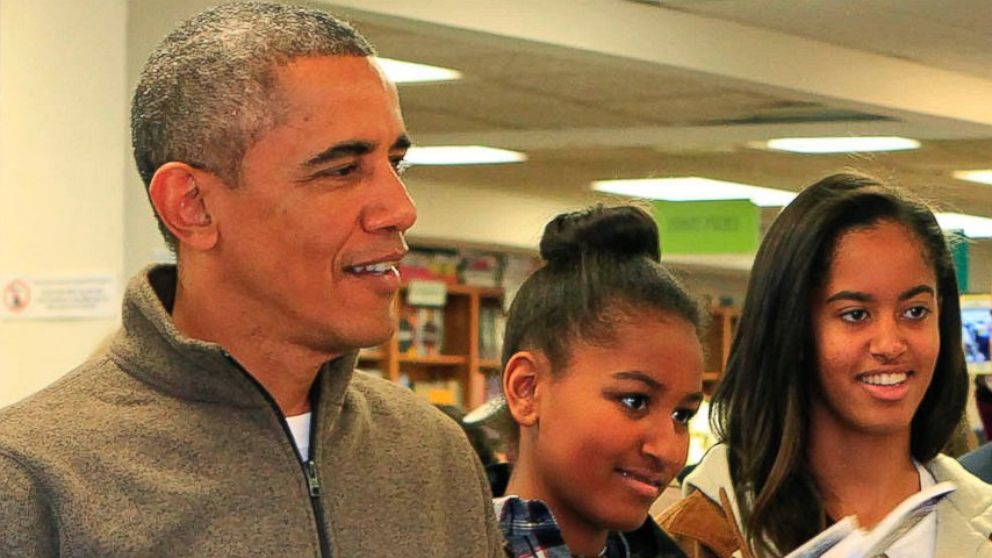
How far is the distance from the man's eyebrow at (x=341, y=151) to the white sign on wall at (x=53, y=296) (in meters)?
3.21

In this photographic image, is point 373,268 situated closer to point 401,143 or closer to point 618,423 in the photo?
point 401,143

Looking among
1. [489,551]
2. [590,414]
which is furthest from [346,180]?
[590,414]

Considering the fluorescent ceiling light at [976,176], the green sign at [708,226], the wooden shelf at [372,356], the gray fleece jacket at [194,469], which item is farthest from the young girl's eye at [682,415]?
the wooden shelf at [372,356]

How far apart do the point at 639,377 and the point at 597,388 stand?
6cm

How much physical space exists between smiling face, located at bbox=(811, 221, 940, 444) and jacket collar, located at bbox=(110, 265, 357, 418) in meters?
0.99

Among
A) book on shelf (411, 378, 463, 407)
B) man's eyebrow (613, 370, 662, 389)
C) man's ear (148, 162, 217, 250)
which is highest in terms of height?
man's ear (148, 162, 217, 250)

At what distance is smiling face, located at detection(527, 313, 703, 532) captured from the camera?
2.09 meters

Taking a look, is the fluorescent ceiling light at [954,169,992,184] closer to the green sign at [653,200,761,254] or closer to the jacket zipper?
the green sign at [653,200,761,254]

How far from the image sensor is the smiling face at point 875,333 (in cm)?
221

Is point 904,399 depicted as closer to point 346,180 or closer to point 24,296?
point 346,180

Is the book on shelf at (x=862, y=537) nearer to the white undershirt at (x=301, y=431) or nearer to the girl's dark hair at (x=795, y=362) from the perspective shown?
the girl's dark hair at (x=795, y=362)

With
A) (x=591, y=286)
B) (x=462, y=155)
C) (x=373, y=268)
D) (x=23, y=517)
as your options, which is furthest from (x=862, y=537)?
(x=462, y=155)

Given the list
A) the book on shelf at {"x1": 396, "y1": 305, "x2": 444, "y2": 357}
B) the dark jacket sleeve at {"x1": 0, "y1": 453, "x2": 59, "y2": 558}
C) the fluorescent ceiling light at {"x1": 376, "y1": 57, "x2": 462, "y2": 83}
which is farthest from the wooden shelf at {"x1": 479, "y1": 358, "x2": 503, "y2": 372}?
the dark jacket sleeve at {"x1": 0, "y1": 453, "x2": 59, "y2": 558}

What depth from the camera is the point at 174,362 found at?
1.47 metres
